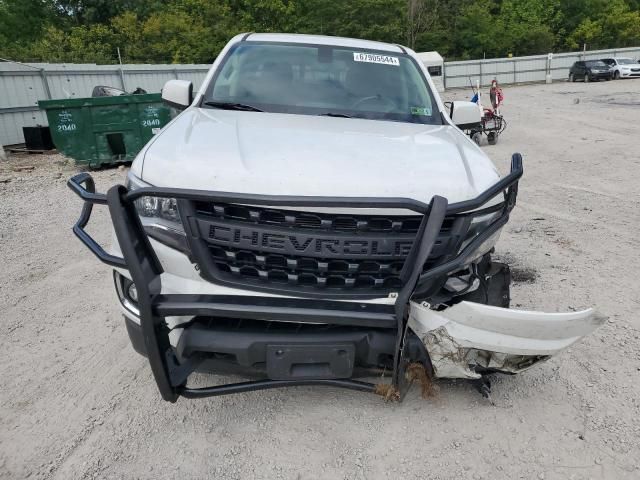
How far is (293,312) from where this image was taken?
6.42 ft

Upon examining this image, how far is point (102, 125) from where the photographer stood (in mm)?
9797

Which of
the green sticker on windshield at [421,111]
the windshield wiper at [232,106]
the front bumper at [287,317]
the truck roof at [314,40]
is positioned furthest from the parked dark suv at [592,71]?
the front bumper at [287,317]

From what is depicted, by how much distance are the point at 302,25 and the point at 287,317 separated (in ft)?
151

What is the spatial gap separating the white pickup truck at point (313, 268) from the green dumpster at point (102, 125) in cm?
835

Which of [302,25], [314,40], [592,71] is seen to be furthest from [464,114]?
[302,25]

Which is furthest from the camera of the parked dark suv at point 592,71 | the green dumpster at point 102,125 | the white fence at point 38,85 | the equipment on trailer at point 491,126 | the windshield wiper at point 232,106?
the parked dark suv at point 592,71

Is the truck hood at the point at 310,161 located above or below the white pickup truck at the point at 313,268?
above

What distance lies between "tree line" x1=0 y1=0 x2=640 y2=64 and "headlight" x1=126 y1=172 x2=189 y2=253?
35248mm

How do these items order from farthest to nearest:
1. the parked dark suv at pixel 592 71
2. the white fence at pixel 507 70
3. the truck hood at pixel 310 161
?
the white fence at pixel 507 70, the parked dark suv at pixel 592 71, the truck hood at pixel 310 161

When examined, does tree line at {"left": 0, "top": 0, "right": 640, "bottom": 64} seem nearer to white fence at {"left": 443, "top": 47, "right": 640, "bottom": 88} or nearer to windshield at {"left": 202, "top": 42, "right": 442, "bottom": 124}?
white fence at {"left": 443, "top": 47, "right": 640, "bottom": 88}

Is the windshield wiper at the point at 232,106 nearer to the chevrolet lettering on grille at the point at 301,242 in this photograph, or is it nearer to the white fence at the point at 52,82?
the chevrolet lettering on grille at the point at 301,242

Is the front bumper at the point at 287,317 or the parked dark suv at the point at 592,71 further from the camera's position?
the parked dark suv at the point at 592,71

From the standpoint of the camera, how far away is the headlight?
2.10 m

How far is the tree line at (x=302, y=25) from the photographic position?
130ft
